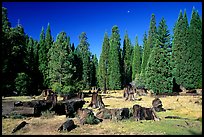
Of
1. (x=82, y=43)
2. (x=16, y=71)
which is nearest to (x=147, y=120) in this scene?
(x=16, y=71)

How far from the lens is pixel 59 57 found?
36031 mm

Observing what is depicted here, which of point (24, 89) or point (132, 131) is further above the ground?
point (24, 89)

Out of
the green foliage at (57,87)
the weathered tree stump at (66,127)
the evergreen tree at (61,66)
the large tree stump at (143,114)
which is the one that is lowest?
the weathered tree stump at (66,127)

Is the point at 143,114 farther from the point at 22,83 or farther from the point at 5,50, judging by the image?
the point at 5,50

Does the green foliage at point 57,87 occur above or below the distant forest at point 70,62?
below

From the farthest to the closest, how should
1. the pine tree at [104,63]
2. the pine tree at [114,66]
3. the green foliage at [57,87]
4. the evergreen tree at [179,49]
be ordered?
the pine tree at [104,63] < the pine tree at [114,66] < the evergreen tree at [179,49] < the green foliage at [57,87]

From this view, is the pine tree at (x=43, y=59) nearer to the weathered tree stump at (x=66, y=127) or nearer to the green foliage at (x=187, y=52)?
the green foliage at (x=187, y=52)

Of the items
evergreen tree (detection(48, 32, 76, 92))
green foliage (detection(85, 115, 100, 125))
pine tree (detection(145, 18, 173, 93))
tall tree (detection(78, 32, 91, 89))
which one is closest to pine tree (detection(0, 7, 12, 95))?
evergreen tree (detection(48, 32, 76, 92))

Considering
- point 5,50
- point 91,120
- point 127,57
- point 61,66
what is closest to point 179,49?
point 61,66

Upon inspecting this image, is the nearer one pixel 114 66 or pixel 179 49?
pixel 179 49

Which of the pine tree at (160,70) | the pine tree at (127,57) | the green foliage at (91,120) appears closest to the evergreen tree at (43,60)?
the pine tree at (160,70)

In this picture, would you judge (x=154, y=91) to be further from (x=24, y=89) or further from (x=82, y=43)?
(x=82, y=43)

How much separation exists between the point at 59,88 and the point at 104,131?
2436 centimetres

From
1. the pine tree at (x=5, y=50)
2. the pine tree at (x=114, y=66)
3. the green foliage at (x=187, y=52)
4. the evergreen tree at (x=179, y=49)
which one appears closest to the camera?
the pine tree at (x=5, y=50)
